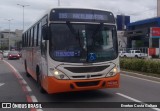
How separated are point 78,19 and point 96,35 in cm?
76

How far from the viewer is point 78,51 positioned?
10.4 metres

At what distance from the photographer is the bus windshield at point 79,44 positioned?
10.3 metres

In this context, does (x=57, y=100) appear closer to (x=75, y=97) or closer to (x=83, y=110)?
(x=75, y=97)

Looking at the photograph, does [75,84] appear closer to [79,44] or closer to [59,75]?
[59,75]

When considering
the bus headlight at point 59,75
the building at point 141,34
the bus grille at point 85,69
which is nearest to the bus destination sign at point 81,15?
the bus grille at point 85,69

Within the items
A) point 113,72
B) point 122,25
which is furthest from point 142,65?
point 122,25

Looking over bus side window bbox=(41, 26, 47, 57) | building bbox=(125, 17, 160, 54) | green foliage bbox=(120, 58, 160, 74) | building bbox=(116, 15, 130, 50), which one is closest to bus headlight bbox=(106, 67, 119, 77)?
bus side window bbox=(41, 26, 47, 57)

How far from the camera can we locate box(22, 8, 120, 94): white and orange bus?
10227mm

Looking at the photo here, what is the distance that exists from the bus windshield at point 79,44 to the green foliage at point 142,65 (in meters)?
9.01

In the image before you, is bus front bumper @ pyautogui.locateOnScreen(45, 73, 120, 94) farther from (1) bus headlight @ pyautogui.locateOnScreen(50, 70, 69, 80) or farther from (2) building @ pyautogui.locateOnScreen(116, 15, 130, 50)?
(2) building @ pyautogui.locateOnScreen(116, 15, 130, 50)

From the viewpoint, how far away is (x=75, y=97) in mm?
11391

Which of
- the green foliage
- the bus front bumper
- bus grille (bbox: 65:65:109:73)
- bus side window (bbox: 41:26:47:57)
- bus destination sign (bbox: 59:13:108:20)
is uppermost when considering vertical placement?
bus destination sign (bbox: 59:13:108:20)

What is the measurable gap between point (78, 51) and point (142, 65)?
36.4ft

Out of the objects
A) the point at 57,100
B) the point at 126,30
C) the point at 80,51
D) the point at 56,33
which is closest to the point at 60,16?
the point at 56,33
